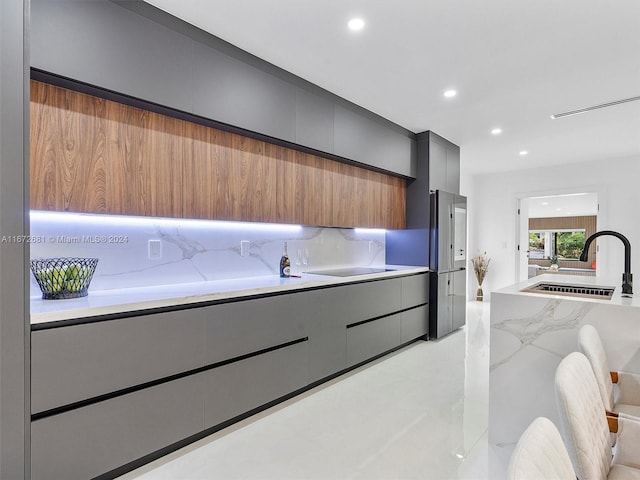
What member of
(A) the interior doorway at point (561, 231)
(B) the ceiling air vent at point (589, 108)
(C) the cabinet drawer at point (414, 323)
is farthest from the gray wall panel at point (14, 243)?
(A) the interior doorway at point (561, 231)

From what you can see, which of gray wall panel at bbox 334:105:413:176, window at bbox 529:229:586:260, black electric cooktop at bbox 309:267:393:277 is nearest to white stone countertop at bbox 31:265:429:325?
black electric cooktop at bbox 309:267:393:277

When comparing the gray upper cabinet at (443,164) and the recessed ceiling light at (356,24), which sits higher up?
the recessed ceiling light at (356,24)

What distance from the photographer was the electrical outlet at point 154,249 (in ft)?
7.82

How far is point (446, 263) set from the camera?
14.2ft

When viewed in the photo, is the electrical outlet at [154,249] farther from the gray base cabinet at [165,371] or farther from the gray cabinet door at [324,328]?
the gray cabinet door at [324,328]

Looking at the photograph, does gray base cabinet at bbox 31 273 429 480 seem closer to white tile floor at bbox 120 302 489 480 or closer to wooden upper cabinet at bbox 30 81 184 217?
white tile floor at bbox 120 302 489 480

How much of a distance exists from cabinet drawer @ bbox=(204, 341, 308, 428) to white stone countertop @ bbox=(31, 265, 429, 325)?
1.48ft

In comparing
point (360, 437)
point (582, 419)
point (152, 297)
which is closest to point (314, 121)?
point (152, 297)

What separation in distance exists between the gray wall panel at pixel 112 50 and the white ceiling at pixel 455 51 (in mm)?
209

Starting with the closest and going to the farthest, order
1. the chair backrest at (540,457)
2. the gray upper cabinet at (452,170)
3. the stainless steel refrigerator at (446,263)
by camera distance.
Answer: the chair backrest at (540,457)
the stainless steel refrigerator at (446,263)
the gray upper cabinet at (452,170)

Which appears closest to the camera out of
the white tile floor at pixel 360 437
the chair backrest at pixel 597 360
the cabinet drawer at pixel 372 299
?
the chair backrest at pixel 597 360

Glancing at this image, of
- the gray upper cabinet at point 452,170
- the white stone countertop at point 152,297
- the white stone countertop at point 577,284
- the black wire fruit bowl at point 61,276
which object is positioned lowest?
the white stone countertop at point 152,297

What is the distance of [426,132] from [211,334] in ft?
11.4

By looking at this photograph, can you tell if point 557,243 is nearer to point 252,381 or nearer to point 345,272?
point 345,272
